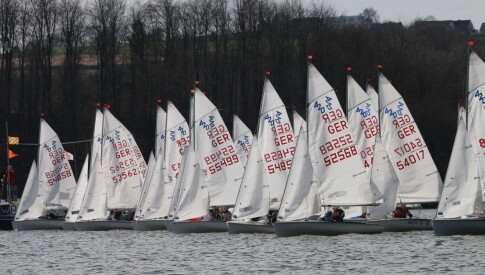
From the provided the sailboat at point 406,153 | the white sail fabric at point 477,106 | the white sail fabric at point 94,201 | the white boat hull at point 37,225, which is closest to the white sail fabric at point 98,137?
the white sail fabric at point 94,201

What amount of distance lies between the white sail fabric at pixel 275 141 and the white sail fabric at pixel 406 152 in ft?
16.1

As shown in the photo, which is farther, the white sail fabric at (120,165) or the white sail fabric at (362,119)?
the white sail fabric at (120,165)

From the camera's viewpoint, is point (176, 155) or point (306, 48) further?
point (306, 48)

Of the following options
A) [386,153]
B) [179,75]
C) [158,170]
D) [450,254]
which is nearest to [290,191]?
[386,153]

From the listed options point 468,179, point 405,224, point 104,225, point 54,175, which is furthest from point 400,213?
point 54,175

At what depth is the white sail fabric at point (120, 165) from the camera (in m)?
69.4

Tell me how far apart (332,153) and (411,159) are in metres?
7.47

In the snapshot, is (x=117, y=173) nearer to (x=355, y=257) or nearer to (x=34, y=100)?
(x=355, y=257)

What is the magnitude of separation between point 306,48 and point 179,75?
39.2ft

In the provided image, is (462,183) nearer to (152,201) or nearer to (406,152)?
(406,152)

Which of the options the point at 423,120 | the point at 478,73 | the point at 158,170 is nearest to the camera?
the point at 478,73

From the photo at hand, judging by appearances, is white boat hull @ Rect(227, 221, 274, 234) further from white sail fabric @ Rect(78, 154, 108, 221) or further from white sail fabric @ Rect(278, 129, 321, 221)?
white sail fabric @ Rect(78, 154, 108, 221)

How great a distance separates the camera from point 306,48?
116 meters

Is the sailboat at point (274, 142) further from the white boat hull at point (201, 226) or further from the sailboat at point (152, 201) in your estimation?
the sailboat at point (152, 201)
